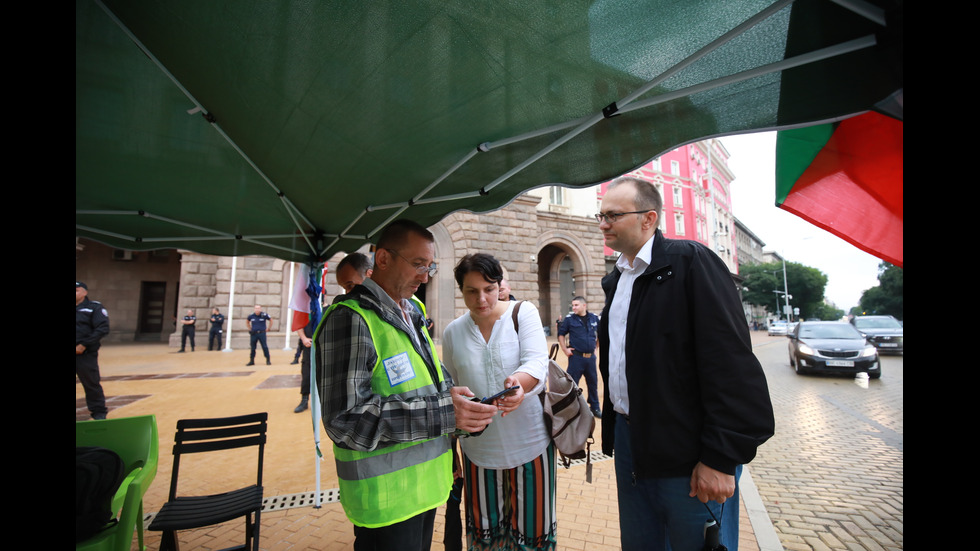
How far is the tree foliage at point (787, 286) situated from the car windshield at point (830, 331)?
56017 mm

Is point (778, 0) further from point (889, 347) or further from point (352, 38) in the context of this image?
point (889, 347)

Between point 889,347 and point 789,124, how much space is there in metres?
18.0

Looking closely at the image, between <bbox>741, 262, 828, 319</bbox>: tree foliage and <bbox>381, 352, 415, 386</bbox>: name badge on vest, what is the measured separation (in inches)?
2734

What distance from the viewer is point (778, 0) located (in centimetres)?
110

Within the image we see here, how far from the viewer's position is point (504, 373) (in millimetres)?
2092

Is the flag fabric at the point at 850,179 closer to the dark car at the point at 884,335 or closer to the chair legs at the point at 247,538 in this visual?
the chair legs at the point at 247,538

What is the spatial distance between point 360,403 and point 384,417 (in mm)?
110

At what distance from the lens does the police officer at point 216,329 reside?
42.9ft

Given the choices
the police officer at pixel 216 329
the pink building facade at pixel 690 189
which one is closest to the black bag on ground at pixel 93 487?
the police officer at pixel 216 329

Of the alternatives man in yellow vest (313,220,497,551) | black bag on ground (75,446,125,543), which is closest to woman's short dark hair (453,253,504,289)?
man in yellow vest (313,220,497,551)

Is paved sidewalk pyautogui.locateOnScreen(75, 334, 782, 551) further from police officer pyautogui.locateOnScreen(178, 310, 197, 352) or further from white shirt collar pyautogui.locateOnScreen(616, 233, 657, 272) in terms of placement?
police officer pyautogui.locateOnScreen(178, 310, 197, 352)

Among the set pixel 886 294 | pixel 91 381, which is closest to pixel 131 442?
pixel 91 381

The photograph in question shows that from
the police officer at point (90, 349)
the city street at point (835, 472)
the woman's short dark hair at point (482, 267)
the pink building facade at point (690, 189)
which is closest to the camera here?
the woman's short dark hair at point (482, 267)

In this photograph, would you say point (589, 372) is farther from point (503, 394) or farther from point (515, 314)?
point (503, 394)
